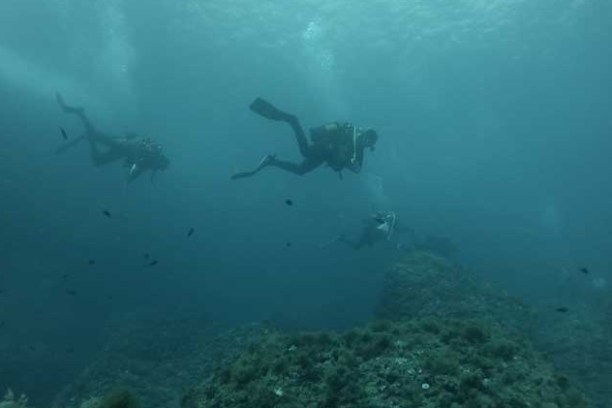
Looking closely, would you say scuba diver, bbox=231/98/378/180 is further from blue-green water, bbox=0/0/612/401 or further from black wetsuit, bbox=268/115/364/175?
blue-green water, bbox=0/0/612/401

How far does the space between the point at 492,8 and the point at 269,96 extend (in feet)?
71.7

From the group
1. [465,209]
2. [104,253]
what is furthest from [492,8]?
[104,253]

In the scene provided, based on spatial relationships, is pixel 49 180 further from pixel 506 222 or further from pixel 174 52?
pixel 506 222

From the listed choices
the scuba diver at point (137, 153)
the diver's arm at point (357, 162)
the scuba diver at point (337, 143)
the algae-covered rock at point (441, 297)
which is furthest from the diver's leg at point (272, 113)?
the scuba diver at point (137, 153)

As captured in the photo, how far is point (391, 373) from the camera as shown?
5.36 m

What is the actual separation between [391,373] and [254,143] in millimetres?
57804

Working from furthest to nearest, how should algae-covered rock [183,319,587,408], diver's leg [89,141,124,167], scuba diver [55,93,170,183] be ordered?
diver's leg [89,141,124,167] < scuba diver [55,93,170,183] < algae-covered rock [183,319,587,408]

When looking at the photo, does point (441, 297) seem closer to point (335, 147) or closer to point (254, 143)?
point (335, 147)

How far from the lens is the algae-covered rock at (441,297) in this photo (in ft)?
40.3

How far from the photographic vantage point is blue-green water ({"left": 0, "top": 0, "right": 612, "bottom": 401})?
1017 inches

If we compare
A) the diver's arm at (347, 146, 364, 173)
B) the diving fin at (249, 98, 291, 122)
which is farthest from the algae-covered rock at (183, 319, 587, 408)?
the diver's arm at (347, 146, 364, 173)

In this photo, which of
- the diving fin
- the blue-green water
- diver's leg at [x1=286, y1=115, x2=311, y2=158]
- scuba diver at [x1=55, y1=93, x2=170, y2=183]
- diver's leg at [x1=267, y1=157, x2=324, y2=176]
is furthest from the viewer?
the blue-green water

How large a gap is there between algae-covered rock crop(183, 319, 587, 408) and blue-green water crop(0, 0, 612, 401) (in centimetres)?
1340

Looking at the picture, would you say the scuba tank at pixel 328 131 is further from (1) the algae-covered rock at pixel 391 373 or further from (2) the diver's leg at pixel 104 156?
(2) the diver's leg at pixel 104 156
